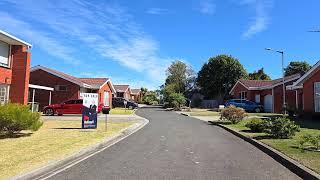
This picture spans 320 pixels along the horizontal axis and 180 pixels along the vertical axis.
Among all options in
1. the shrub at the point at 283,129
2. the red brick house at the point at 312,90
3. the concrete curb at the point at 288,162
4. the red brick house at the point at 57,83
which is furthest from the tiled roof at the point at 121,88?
the concrete curb at the point at 288,162

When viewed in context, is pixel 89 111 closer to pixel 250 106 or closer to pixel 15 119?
pixel 15 119

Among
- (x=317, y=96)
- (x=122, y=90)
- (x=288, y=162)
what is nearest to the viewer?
(x=288, y=162)

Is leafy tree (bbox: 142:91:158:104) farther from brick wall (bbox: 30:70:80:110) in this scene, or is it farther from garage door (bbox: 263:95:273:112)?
brick wall (bbox: 30:70:80:110)

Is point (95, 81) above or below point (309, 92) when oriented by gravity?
above

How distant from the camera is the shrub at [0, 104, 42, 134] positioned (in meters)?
16.0

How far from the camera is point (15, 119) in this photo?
16156 mm

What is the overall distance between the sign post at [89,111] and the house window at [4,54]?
24.9 feet

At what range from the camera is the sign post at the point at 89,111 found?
72.0 feet

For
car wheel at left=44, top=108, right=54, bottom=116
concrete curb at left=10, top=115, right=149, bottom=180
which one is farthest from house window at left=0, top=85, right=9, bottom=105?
concrete curb at left=10, top=115, right=149, bottom=180

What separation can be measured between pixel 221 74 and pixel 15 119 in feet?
207

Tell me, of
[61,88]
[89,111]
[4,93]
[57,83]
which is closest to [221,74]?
[61,88]

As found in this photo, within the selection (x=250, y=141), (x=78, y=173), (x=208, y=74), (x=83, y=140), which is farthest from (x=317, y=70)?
(x=208, y=74)

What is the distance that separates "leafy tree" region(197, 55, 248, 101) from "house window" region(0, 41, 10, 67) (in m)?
53.8

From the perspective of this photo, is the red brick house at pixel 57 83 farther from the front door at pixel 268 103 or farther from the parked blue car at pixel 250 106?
the front door at pixel 268 103
